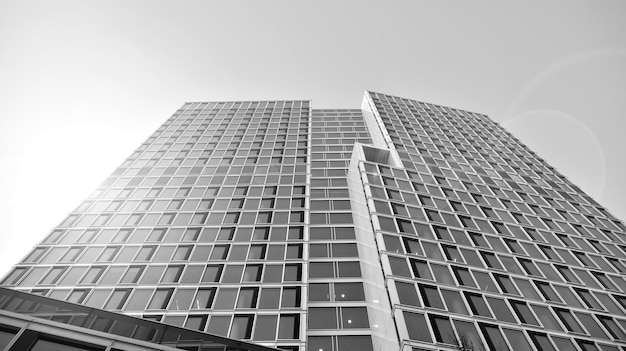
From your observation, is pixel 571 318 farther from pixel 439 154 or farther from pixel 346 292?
pixel 439 154

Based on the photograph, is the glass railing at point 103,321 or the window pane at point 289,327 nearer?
the glass railing at point 103,321

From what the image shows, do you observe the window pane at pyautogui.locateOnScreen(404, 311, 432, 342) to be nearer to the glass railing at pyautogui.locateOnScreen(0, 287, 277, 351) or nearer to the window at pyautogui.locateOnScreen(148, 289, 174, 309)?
the glass railing at pyautogui.locateOnScreen(0, 287, 277, 351)

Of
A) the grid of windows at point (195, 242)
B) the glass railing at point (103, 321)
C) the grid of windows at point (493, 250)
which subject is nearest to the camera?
the glass railing at point (103, 321)

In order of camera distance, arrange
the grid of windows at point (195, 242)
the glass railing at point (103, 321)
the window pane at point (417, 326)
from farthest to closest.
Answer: the grid of windows at point (195, 242) < the window pane at point (417, 326) < the glass railing at point (103, 321)

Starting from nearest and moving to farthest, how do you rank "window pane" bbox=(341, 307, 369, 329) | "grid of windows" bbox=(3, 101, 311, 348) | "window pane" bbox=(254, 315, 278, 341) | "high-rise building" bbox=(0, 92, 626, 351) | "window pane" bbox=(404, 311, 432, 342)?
"window pane" bbox=(404, 311, 432, 342)
"high-rise building" bbox=(0, 92, 626, 351)
"window pane" bbox=(254, 315, 278, 341)
"grid of windows" bbox=(3, 101, 311, 348)
"window pane" bbox=(341, 307, 369, 329)

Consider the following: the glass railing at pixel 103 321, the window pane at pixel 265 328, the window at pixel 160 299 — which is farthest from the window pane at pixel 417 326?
the window at pixel 160 299

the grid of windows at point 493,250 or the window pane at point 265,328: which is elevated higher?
the grid of windows at point 493,250

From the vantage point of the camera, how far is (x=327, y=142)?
2362 inches

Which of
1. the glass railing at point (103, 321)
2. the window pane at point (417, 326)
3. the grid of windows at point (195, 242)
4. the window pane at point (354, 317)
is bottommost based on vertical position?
the glass railing at point (103, 321)

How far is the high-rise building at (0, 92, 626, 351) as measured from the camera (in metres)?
24.4

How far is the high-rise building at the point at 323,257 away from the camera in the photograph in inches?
960

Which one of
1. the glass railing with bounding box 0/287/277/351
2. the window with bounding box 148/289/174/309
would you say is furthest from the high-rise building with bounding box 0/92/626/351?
the window with bounding box 148/289/174/309

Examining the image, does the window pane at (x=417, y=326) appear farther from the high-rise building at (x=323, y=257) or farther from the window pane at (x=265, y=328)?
the window pane at (x=265, y=328)

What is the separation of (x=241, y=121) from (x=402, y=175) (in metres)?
32.1
